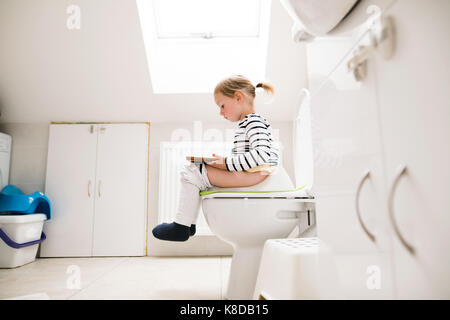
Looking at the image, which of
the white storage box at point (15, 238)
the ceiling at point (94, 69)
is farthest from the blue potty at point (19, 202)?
the ceiling at point (94, 69)

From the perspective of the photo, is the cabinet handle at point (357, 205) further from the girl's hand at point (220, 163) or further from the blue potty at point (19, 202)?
the blue potty at point (19, 202)

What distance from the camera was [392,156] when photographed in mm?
375

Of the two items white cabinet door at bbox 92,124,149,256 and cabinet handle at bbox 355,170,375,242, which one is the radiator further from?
cabinet handle at bbox 355,170,375,242

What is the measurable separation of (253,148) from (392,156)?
80 centimetres

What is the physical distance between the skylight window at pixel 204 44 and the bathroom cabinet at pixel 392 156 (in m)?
1.55

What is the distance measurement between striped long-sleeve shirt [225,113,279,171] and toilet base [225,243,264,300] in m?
0.31

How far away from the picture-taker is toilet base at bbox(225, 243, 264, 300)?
102 centimetres

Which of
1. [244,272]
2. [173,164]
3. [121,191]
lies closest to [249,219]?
[244,272]

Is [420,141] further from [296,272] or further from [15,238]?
[15,238]

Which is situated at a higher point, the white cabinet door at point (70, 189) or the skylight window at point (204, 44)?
the skylight window at point (204, 44)

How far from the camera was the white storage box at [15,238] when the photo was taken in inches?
66.5

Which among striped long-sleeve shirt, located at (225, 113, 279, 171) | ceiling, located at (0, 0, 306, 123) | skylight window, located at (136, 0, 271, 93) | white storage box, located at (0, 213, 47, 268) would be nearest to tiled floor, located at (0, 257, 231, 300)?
white storage box, located at (0, 213, 47, 268)
